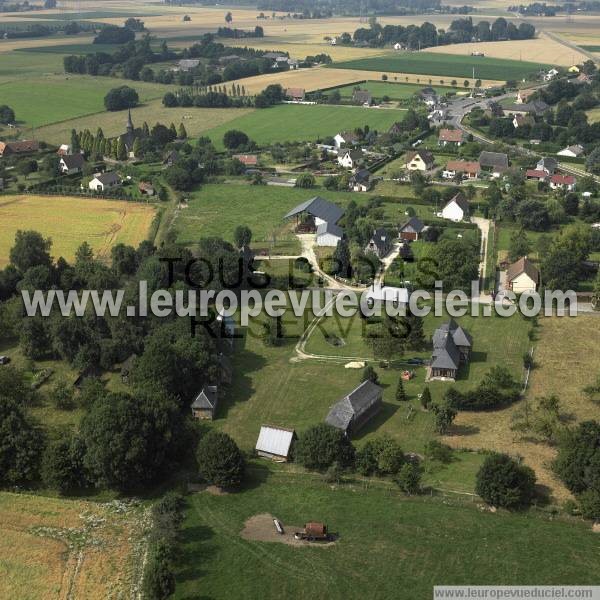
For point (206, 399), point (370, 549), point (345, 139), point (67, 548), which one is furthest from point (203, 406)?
point (345, 139)

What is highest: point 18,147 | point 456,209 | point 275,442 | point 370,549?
point 18,147

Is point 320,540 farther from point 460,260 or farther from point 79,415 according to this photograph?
point 460,260

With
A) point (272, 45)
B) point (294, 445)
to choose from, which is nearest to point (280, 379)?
point (294, 445)

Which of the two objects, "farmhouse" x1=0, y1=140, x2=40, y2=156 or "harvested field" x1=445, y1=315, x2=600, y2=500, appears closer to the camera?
"harvested field" x1=445, y1=315, x2=600, y2=500

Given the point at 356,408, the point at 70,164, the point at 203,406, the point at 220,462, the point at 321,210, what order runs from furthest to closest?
the point at 70,164 → the point at 321,210 → the point at 203,406 → the point at 356,408 → the point at 220,462

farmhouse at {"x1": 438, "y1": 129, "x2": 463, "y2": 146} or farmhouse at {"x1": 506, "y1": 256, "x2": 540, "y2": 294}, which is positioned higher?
farmhouse at {"x1": 438, "y1": 129, "x2": 463, "y2": 146}

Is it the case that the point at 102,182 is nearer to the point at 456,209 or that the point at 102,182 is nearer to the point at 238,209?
the point at 238,209

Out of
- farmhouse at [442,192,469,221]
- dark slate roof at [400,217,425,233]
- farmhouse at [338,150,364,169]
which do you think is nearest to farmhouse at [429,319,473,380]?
dark slate roof at [400,217,425,233]

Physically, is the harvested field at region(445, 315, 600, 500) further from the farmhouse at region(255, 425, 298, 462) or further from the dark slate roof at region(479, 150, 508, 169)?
the dark slate roof at region(479, 150, 508, 169)

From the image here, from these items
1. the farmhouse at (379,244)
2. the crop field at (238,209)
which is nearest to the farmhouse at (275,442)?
the farmhouse at (379,244)
